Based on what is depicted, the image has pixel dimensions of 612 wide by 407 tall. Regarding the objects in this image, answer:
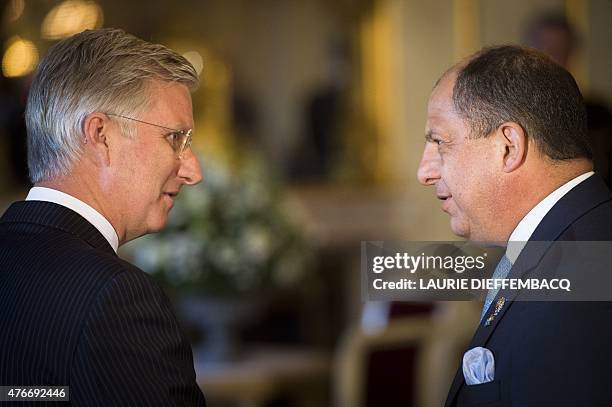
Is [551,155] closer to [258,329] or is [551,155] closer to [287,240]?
[287,240]

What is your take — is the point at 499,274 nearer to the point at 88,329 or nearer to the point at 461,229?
the point at 461,229

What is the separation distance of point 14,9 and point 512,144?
5.62 metres

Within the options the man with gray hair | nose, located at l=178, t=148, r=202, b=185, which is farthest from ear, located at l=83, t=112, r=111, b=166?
nose, located at l=178, t=148, r=202, b=185

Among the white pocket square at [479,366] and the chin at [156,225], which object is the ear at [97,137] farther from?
the white pocket square at [479,366]

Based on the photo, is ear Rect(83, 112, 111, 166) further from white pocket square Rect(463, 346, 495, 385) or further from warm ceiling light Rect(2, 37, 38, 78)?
warm ceiling light Rect(2, 37, 38, 78)

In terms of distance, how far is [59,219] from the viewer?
6.51 ft

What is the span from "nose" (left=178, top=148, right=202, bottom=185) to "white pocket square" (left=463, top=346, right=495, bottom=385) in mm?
764

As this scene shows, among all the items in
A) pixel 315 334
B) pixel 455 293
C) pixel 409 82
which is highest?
pixel 409 82

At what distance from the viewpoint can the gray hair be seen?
2.03 m

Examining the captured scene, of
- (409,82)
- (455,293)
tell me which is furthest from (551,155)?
(409,82)

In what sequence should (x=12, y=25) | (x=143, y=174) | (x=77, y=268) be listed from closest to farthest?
(x=77, y=268) → (x=143, y=174) → (x=12, y=25)

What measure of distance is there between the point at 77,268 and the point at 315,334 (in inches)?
269

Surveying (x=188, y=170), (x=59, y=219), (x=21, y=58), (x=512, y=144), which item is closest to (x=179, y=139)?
(x=188, y=170)

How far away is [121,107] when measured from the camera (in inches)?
80.7
